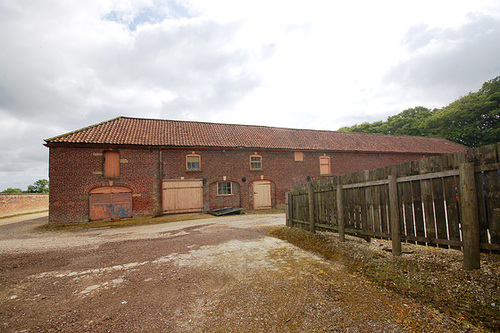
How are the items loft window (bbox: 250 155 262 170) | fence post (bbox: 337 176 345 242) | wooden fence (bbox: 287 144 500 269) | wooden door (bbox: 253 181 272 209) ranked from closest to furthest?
wooden fence (bbox: 287 144 500 269) < fence post (bbox: 337 176 345 242) < wooden door (bbox: 253 181 272 209) < loft window (bbox: 250 155 262 170)

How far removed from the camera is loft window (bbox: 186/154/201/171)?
1750 centimetres

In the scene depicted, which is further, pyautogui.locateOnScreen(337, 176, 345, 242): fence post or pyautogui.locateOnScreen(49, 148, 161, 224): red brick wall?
pyautogui.locateOnScreen(49, 148, 161, 224): red brick wall

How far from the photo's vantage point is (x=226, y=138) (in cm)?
1950

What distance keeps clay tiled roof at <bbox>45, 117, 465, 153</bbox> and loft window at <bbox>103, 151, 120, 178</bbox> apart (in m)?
0.84

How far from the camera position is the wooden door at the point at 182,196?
16.6 metres

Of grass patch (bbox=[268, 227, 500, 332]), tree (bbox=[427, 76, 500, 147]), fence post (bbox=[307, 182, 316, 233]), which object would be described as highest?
tree (bbox=[427, 76, 500, 147])

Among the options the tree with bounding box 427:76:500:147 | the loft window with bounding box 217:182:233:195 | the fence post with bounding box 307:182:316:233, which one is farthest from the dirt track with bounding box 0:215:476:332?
the tree with bounding box 427:76:500:147

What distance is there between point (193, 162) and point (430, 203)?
15.7 m

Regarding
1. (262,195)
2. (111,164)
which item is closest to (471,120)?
(262,195)

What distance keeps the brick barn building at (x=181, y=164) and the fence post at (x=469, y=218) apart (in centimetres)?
1560

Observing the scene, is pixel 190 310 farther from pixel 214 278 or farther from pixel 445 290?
pixel 445 290

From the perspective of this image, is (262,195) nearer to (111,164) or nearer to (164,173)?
(164,173)

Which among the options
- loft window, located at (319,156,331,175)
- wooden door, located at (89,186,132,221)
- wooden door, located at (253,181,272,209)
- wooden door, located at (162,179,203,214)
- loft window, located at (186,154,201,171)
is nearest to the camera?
wooden door, located at (89,186,132,221)

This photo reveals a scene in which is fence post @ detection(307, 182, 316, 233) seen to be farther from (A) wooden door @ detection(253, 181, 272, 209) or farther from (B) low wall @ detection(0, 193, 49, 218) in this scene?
(B) low wall @ detection(0, 193, 49, 218)
